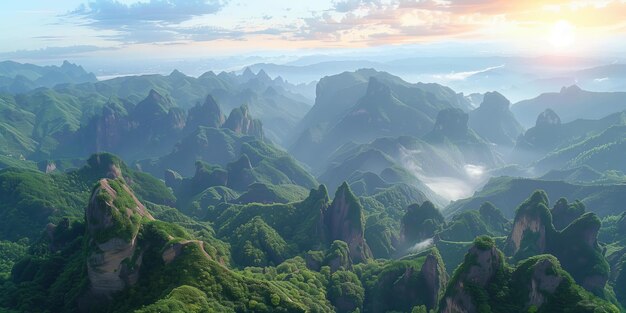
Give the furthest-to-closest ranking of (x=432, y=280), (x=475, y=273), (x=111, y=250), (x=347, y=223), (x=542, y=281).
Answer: (x=347, y=223)
(x=432, y=280)
(x=111, y=250)
(x=475, y=273)
(x=542, y=281)

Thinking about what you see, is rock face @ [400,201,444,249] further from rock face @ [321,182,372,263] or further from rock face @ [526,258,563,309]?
rock face @ [526,258,563,309]

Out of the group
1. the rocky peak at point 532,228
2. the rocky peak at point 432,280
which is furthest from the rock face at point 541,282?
the rocky peak at point 532,228

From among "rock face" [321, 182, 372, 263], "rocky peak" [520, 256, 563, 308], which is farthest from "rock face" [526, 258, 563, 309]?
"rock face" [321, 182, 372, 263]

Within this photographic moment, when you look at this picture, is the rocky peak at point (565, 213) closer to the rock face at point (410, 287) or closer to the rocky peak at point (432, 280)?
the rock face at point (410, 287)

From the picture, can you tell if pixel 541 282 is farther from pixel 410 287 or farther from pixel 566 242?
pixel 566 242

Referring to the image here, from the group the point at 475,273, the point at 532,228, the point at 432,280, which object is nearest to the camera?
the point at 475,273

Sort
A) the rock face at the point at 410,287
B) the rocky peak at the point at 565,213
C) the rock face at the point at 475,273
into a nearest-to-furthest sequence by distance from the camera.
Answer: the rock face at the point at 475,273 → the rock face at the point at 410,287 → the rocky peak at the point at 565,213

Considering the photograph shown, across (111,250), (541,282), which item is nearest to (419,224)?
(541,282)
